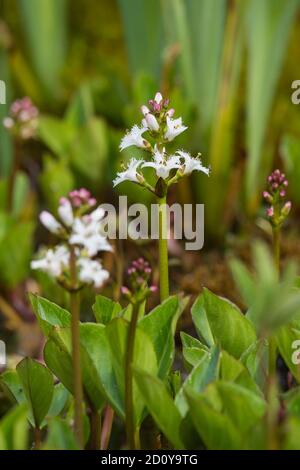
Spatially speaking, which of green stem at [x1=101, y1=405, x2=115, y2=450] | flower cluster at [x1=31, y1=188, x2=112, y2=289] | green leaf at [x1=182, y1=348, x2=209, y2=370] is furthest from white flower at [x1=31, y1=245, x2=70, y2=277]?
green stem at [x1=101, y1=405, x2=115, y2=450]

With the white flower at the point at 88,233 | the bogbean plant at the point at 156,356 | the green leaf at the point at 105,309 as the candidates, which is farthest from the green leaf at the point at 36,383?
the white flower at the point at 88,233

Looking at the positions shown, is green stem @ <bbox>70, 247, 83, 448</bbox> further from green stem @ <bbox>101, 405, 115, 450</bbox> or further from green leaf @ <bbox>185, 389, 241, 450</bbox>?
green stem @ <bbox>101, 405, 115, 450</bbox>

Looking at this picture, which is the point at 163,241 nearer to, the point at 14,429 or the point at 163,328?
the point at 163,328

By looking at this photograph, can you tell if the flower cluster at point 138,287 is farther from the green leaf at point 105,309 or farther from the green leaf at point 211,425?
the green leaf at point 105,309

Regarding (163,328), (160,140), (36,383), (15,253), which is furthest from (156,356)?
(15,253)
